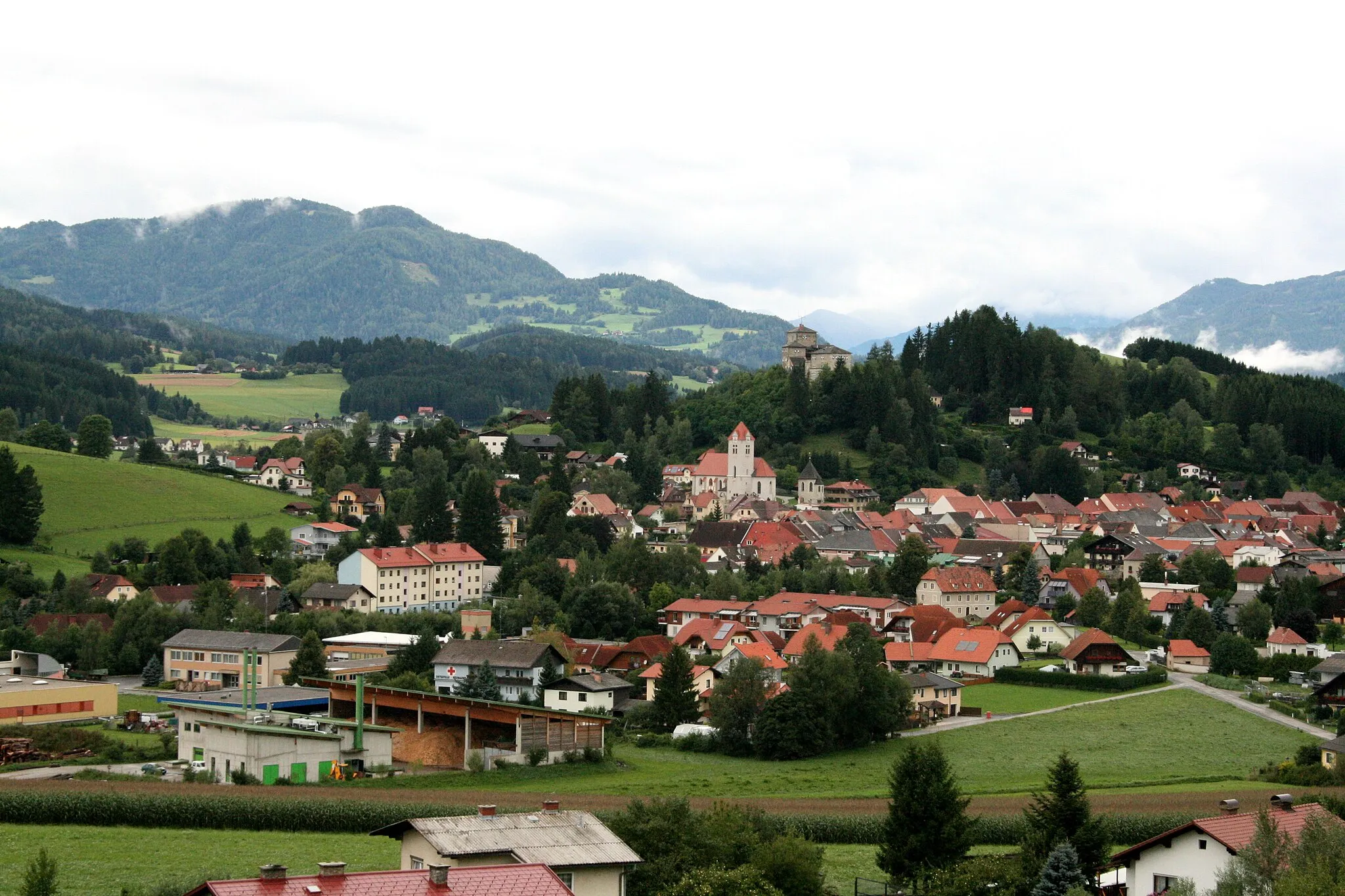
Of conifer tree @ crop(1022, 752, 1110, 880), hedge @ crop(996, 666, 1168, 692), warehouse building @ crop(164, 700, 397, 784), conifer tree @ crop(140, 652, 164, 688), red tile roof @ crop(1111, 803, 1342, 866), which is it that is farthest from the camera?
conifer tree @ crop(140, 652, 164, 688)

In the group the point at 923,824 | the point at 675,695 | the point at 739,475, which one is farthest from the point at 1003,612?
the point at 923,824

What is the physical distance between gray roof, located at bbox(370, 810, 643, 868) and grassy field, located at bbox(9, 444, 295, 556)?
6188 centimetres

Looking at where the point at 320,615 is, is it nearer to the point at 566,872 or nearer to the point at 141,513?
the point at 141,513

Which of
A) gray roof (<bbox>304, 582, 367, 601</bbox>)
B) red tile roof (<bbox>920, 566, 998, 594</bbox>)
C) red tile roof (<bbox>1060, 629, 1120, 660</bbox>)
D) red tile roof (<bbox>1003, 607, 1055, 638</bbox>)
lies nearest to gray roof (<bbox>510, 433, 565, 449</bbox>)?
gray roof (<bbox>304, 582, 367, 601</bbox>)

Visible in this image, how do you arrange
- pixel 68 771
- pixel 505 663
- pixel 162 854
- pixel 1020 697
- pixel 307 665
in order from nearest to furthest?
pixel 162 854 < pixel 68 771 < pixel 307 665 < pixel 505 663 < pixel 1020 697

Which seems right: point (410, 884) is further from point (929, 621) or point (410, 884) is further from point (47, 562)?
point (47, 562)

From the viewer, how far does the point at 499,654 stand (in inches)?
2207

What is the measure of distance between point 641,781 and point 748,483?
66100mm

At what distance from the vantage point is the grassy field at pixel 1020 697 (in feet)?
179

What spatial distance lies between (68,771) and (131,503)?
169ft

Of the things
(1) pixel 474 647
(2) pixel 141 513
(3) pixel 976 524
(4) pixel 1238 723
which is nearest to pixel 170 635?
(1) pixel 474 647

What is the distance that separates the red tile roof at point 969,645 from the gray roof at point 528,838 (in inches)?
1593

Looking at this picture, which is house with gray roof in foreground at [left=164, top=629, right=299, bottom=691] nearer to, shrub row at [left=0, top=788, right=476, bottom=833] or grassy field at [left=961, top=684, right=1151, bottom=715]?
shrub row at [left=0, top=788, right=476, bottom=833]

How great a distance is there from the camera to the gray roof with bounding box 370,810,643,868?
848 inches
